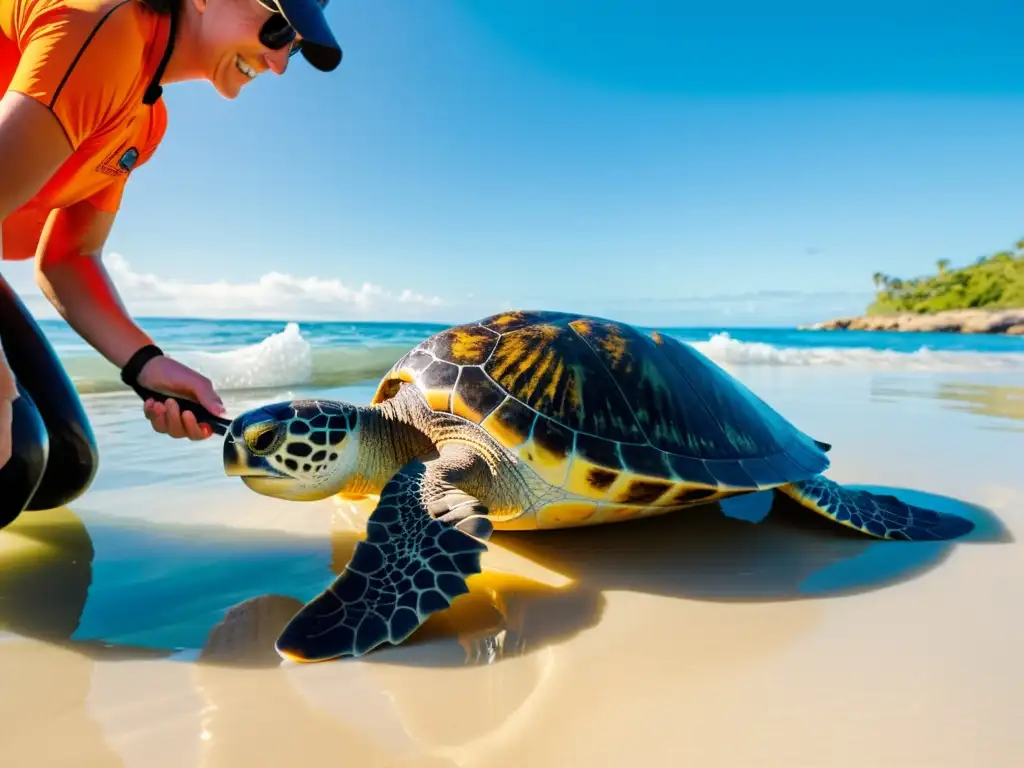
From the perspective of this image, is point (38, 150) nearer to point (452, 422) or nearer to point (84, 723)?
point (84, 723)

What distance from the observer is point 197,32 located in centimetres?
141

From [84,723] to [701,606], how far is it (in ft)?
4.55

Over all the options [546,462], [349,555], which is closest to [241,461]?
[349,555]

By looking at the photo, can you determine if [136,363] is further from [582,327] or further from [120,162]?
[582,327]

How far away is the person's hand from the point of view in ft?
5.79

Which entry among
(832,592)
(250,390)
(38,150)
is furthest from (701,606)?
(250,390)

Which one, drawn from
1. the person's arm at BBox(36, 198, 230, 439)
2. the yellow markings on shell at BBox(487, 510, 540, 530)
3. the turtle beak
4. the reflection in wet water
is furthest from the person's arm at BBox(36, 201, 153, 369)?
the reflection in wet water

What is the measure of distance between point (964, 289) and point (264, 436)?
59383 millimetres

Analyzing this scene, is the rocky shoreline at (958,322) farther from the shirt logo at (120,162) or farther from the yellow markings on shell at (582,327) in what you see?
the shirt logo at (120,162)

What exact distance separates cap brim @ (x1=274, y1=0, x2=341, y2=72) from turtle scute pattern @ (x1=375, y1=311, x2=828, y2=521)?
3.33 ft

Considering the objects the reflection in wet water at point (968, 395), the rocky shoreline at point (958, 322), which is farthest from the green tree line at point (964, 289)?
the reflection in wet water at point (968, 395)

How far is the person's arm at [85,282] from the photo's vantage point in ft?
6.38

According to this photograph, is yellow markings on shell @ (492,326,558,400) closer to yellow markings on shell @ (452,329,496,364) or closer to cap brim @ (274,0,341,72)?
yellow markings on shell @ (452,329,496,364)

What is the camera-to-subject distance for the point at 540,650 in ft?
4.20
